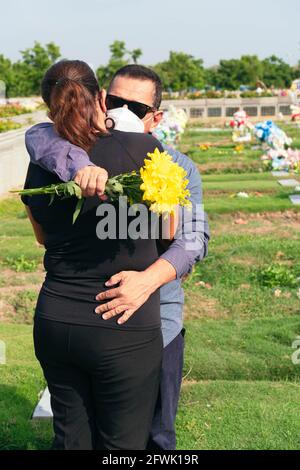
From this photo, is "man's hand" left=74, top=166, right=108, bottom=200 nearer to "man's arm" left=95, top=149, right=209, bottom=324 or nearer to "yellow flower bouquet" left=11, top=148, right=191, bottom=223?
"yellow flower bouquet" left=11, top=148, right=191, bottom=223

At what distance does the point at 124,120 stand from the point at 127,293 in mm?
645

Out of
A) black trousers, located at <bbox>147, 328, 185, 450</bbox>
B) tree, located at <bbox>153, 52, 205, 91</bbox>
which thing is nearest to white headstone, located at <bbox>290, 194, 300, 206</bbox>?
black trousers, located at <bbox>147, 328, 185, 450</bbox>

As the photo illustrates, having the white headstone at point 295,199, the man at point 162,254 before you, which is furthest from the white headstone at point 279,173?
the man at point 162,254

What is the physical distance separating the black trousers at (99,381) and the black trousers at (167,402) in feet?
0.90

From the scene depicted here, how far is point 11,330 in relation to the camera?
540 centimetres

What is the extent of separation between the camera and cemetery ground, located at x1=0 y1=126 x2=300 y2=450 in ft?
12.0

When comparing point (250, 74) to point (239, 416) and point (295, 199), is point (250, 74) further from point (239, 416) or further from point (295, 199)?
point (239, 416)

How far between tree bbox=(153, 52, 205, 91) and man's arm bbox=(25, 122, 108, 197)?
59.0 metres

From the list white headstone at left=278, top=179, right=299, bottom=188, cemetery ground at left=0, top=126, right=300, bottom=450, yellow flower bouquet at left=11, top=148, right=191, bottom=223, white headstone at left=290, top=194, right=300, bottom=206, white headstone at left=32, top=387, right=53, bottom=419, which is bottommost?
white headstone at left=278, top=179, right=299, bottom=188

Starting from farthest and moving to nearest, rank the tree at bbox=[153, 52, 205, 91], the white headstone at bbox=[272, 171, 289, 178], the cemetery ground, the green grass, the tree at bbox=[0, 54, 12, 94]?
the tree at bbox=[153, 52, 205, 91] → the tree at bbox=[0, 54, 12, 94] → the white headstone at bbox=[272, 171, 289, 178] → the cemetery ground → the green grass

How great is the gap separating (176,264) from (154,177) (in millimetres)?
417

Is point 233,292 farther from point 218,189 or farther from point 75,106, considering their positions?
point 218,189

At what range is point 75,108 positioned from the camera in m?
1.94

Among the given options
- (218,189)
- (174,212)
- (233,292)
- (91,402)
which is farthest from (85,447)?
(218,189)
